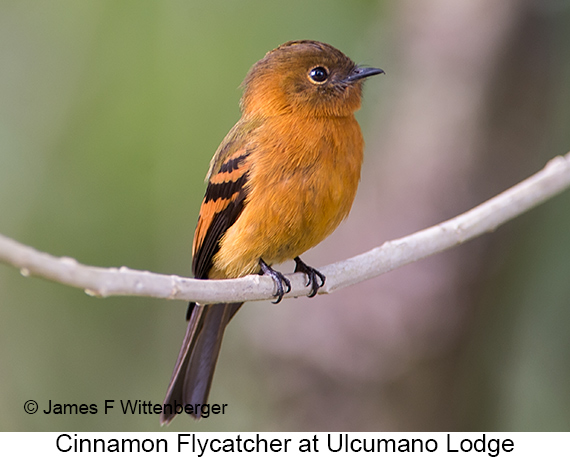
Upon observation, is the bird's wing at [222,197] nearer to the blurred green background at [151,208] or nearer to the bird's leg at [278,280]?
the bird's leg at [278,280]

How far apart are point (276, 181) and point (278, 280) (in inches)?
18.5

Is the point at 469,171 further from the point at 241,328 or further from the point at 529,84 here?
the point at 241,328

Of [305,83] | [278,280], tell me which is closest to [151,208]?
[305,83]

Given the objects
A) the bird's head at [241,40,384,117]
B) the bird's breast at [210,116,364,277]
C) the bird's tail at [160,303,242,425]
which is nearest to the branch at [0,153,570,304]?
the bird's breast at [210,116,364,277]

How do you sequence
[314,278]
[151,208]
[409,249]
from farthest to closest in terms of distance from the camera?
1. [151,208]
2. [314,278]
3. [409,249]

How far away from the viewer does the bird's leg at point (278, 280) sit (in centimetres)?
308

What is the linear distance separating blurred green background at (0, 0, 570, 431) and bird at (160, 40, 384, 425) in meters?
1.15

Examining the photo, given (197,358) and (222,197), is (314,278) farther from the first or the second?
(197,358)

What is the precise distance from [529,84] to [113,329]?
3.51 m

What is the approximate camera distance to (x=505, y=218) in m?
2.76

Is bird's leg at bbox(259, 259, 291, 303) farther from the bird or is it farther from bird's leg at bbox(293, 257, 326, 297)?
bird's leg at bbox(293, 257, 326, 297)

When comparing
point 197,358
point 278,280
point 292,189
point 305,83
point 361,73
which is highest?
point 361,73

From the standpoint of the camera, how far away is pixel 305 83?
3.52 m
